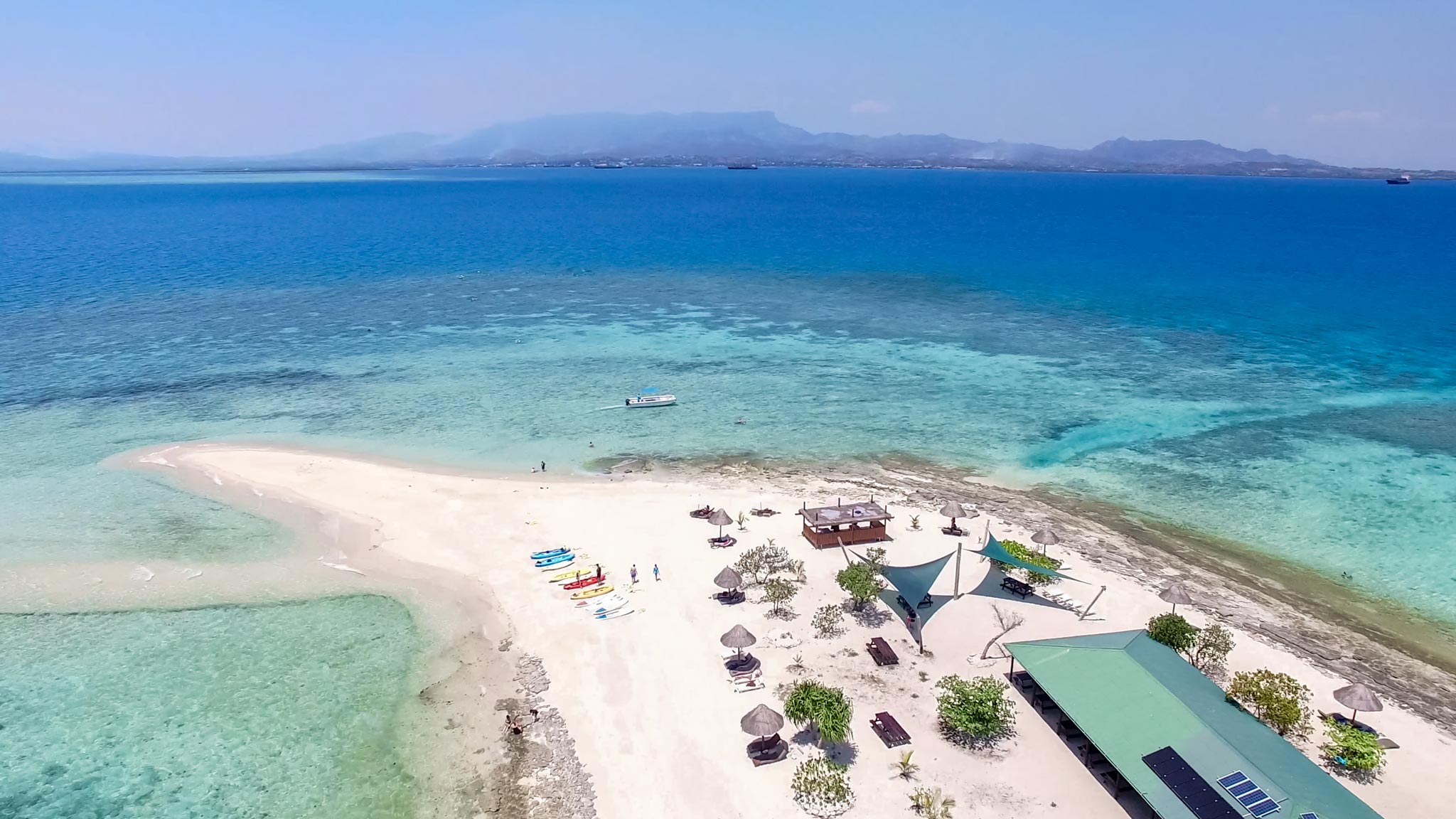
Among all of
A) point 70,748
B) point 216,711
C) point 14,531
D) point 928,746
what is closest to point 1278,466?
point 928,746

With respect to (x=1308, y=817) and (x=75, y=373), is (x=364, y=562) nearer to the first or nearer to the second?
(x=1308, y=817)

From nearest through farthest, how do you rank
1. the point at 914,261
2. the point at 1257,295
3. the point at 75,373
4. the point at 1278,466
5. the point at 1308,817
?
the point at 1308,817, the point at 1278,466, the point at 75,373, the point at 1257,295, the point at 914,261

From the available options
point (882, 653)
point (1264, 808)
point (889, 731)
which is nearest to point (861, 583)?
point (882, 653)

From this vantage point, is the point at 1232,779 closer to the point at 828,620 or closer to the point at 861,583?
the point at 861,583

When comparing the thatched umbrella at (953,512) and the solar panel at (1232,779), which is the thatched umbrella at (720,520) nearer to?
the thatched umbrella at (953,512)

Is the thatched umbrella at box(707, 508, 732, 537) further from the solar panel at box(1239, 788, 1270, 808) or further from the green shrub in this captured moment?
the solar panel at box(1239, 788, 1270, 808)

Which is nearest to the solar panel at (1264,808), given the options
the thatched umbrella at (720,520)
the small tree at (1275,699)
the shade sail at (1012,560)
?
the small tree at (1275,699)
